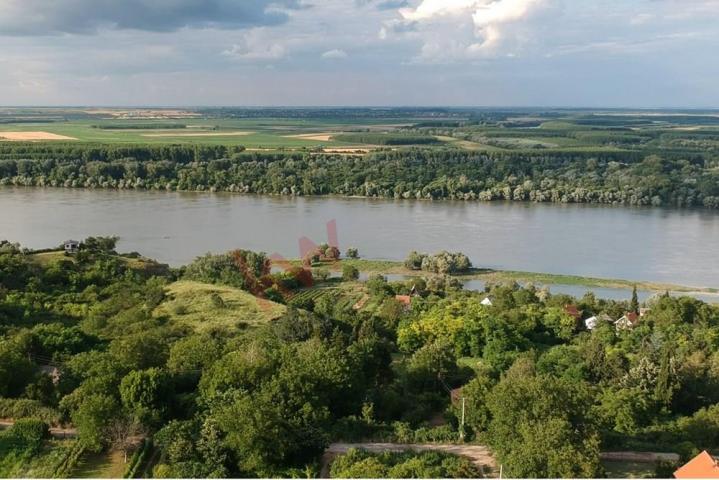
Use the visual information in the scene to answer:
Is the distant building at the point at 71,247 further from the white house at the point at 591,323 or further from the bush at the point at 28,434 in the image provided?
the white house at the point at 591,323

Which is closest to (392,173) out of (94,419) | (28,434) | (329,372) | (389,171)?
(389,171)

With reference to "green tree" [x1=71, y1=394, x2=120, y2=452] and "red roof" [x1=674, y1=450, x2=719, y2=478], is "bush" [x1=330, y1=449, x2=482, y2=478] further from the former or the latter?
"green tree" [x1=71, y1=394, x2=120, y2=452]

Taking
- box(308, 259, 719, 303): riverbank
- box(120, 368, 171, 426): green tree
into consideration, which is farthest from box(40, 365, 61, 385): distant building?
box(308, 259, 719, 303): riverbank

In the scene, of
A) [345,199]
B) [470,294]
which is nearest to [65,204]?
[345,199]

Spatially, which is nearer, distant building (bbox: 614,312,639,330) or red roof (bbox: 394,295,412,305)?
distant building (bbox: 614,312,639,330)

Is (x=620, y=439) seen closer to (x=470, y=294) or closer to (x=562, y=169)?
(x=470, y=294)

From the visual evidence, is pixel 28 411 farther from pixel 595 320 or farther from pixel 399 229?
pixel 399 229

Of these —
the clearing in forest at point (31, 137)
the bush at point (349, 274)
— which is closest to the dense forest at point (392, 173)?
the clearing in forest at point (31, 137)
